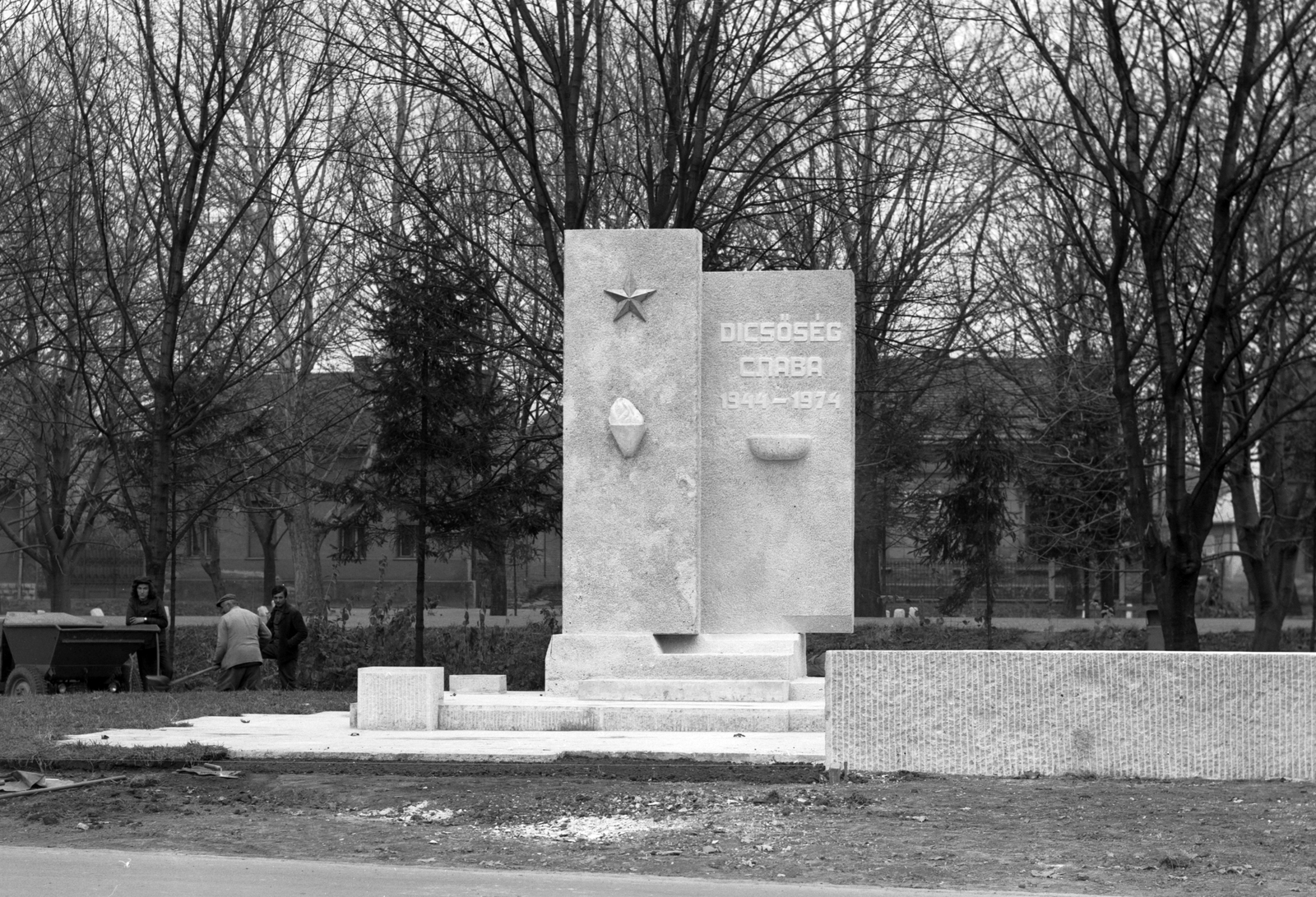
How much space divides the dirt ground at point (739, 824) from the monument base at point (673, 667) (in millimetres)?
3524

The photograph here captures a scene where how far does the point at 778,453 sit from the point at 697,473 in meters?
0.90

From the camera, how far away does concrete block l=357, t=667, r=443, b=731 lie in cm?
1323

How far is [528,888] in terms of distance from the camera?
7270 mm

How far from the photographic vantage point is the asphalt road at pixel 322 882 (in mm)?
7160

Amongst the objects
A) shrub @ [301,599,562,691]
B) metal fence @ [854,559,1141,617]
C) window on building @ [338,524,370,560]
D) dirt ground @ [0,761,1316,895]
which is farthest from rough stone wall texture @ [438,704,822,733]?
metal fence @ [854,559,1141,617]

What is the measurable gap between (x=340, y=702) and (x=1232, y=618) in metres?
27.0

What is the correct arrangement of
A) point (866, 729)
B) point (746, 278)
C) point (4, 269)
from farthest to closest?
1. point (4, 269)
2. point (746, 278)
3. point (866, 729)

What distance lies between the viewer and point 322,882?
7.38m

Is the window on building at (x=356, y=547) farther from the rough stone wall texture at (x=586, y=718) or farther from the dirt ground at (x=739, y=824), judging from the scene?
the dirt ground at (x=739, y=824)

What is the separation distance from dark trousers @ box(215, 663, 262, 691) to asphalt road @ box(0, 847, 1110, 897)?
11.8m

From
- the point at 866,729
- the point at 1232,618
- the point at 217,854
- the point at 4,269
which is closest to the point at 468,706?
the point at 866,729

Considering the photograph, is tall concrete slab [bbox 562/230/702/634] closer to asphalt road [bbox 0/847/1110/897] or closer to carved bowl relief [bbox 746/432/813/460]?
carved bowl relief [bbox 746/432/813/460]

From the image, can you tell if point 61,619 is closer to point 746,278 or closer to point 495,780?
point 746,278

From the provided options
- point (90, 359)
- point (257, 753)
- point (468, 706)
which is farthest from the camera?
point (90, 359)
